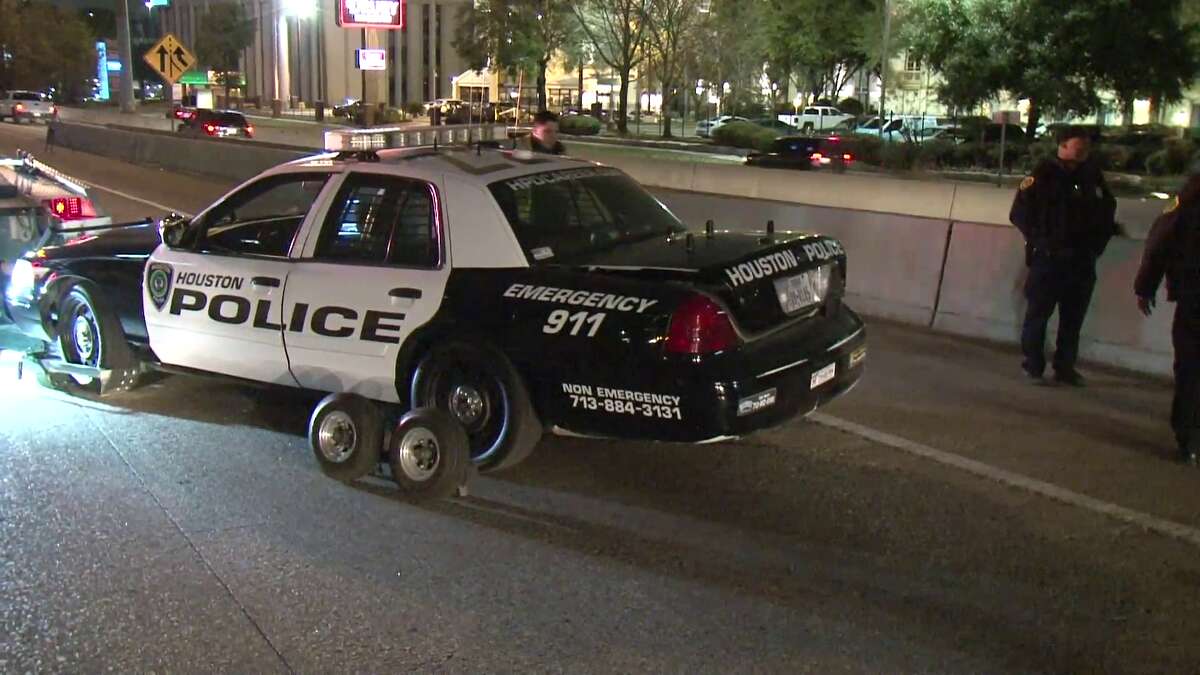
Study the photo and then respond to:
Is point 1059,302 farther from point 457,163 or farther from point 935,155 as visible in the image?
point 935,155

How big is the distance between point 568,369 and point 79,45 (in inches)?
3805

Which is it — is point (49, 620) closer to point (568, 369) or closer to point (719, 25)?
point (568, 369)

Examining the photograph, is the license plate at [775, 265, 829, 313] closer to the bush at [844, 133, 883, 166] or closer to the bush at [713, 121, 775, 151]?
the bush at [844, 133, 883, 166]

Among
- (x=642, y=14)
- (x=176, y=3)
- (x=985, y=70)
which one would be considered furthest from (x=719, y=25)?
(x=176, y=3)

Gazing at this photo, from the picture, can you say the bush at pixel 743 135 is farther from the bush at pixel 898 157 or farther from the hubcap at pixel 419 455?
the hubcap at pixel 419 455

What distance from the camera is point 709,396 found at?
487 cm

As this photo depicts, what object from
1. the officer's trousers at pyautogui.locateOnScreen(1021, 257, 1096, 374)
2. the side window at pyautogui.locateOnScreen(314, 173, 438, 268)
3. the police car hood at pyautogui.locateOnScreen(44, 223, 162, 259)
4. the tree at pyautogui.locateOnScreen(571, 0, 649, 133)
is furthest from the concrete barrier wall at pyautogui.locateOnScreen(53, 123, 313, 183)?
the tree at pyautogui.locateOnScreen(571, 0, 649, 133)

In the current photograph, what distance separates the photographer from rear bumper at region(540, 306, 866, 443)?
4.89 meters

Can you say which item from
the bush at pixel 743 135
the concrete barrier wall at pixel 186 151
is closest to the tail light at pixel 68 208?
the concrete barrier wall at pixel 186 151

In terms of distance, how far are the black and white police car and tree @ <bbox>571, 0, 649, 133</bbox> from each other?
4581 centimetres

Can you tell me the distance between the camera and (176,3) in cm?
12912

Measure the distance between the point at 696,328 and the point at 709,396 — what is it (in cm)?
30

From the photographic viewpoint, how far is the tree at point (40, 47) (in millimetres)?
82812

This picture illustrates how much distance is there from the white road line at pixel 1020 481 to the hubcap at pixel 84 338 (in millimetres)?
4538
